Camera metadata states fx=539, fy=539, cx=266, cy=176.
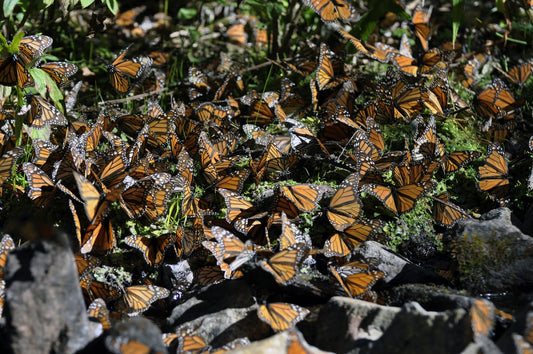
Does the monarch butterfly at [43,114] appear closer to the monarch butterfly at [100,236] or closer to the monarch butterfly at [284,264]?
the monarch butterfly at [100,236]

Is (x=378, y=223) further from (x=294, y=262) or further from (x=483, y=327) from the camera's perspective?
(x=483, y=327)

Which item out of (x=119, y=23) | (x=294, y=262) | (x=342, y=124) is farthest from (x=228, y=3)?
(x=294, y=262)

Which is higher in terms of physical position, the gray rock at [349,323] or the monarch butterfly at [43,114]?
the monarch butterfly at [43,114]

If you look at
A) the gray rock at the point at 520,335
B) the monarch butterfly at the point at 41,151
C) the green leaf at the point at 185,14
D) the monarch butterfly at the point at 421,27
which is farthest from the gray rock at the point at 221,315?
the green leaf at the point at 185,14

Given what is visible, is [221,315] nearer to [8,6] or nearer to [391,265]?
[391,265]

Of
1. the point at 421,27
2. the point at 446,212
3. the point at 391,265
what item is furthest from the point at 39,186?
the point at 421,27

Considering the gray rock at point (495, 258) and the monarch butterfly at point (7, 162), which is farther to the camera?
the monarch butterfly at point (7, 162)
